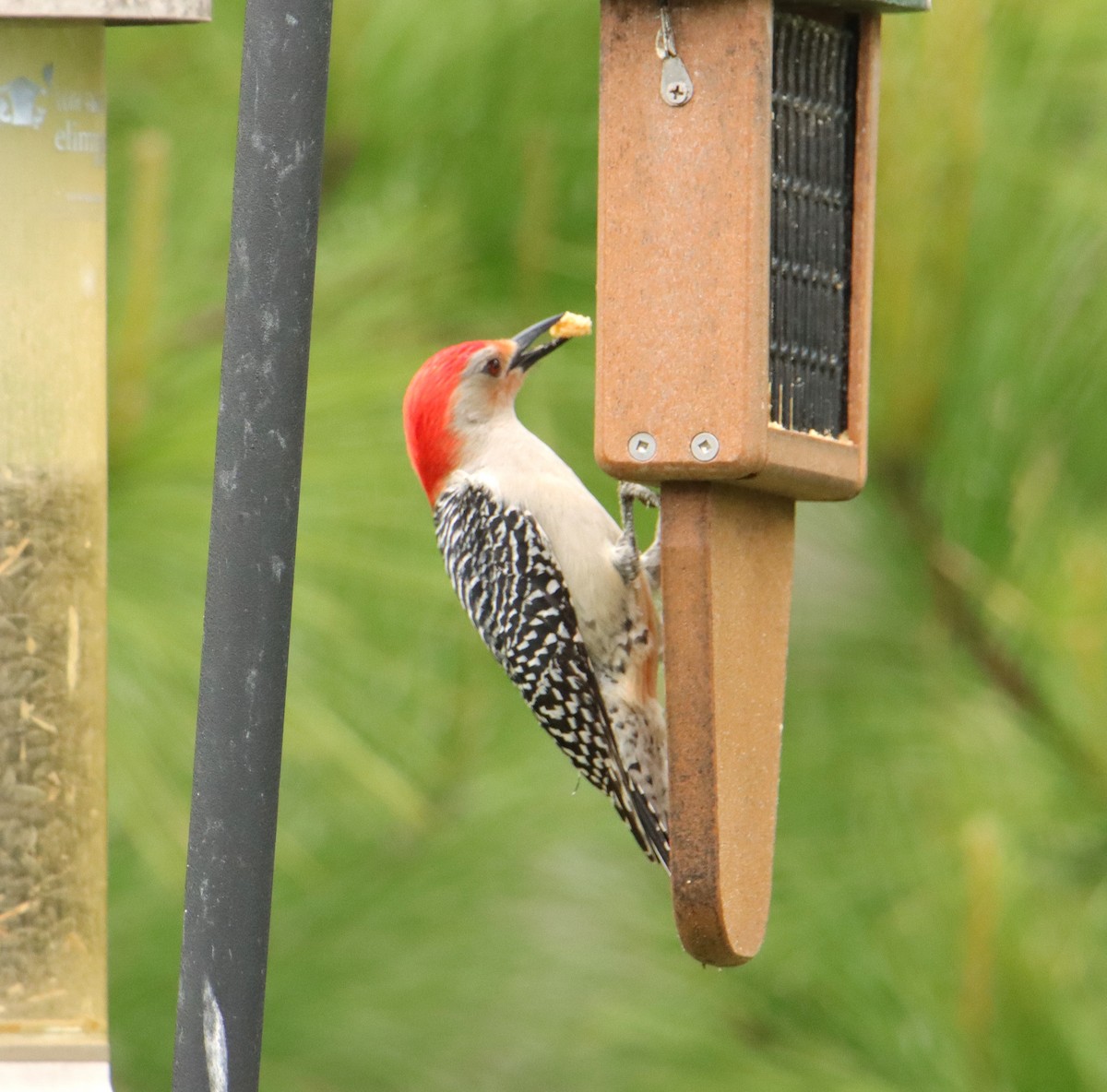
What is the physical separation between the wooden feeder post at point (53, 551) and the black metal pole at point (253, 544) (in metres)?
0.64

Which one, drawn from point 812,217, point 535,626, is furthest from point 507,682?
point 812,217

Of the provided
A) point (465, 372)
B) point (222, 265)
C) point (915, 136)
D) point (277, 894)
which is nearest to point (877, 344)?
point (915, 136)

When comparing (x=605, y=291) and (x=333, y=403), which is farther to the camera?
(x=333, y=403)

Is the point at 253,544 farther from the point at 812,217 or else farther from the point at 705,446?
the point at 812,217

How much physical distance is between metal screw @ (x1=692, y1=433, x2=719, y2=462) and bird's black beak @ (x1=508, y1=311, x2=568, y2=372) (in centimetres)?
90

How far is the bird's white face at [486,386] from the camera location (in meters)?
3.04

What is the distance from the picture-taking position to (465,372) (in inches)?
120

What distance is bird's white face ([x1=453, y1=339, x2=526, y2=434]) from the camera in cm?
304

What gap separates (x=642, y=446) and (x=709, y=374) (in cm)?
10

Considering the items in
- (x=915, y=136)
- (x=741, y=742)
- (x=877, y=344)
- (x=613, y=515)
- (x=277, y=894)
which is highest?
(x=915, y=136)

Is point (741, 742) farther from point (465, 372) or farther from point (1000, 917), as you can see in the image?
point (465, 372)

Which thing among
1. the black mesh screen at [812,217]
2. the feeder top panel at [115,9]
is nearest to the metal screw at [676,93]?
the black mesh screen at [812,217]

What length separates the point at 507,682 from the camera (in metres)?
3.56

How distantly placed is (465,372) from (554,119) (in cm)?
44
